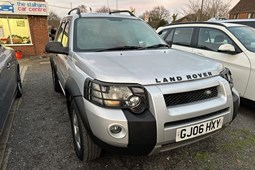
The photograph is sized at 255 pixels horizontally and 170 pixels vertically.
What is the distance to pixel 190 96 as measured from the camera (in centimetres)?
202

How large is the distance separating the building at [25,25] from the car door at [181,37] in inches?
328

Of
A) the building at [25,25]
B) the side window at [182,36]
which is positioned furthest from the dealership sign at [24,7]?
the side window at [182,36]

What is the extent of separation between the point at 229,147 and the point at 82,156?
1.91 m

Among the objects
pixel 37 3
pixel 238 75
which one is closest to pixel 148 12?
pixel 37 3

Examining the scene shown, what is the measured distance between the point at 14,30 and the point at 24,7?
1.38m

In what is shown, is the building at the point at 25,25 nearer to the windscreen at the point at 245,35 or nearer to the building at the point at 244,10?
the windscreen at the point at 245,35

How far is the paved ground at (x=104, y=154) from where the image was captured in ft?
7.91

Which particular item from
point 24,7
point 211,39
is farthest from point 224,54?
point 24,7

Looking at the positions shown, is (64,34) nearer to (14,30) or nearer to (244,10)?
(14,30)

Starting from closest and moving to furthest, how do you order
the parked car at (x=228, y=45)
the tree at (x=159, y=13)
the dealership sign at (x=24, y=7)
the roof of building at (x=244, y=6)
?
the parked car at (x=228, y=45) < the dealership sign at (x=24, y=7) < the roof of building at (x=244, y=6) < the tree at (x=159, y=13)

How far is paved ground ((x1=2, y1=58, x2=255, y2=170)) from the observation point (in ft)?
7.91

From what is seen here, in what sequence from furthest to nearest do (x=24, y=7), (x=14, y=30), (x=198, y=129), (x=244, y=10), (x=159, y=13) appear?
(x=159, y=13)
(x=244, y=10)
(x=14, y=30)
(x=24, y=7)
(x=198, y=129)

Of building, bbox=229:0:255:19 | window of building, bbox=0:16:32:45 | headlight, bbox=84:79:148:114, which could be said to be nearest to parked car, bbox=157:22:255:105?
headlight, bbox=84:79:148:114

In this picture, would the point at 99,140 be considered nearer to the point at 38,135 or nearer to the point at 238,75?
the point at 38,135
